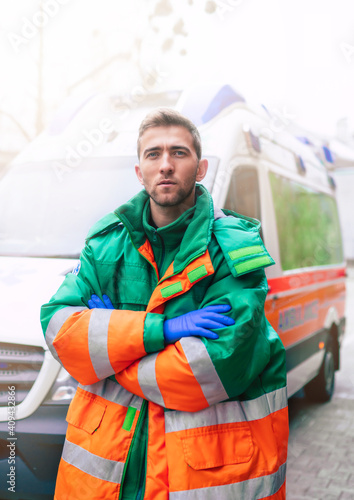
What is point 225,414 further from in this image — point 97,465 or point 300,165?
point 300,165

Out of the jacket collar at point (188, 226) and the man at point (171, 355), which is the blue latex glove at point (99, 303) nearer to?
the man at point (171, 355)

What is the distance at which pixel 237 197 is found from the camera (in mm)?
3727

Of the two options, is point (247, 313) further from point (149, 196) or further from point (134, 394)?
point (149, 196)

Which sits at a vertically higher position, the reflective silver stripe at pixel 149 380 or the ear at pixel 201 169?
the ear at pixel 201 169

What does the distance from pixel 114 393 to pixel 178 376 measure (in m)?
0.28

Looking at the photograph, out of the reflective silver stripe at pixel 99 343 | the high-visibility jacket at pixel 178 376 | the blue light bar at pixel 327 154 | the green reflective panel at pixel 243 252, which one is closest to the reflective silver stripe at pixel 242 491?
the high-visibility jacket at pixel 178 376

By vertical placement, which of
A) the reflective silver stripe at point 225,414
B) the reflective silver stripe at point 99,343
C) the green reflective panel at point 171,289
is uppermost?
the green reflective panel at point 171,289

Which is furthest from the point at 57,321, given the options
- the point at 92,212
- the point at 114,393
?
the point at 92,212

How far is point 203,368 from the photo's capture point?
68.6 inches

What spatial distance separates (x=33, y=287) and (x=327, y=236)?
4.17m

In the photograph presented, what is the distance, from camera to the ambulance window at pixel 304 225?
14.6ft

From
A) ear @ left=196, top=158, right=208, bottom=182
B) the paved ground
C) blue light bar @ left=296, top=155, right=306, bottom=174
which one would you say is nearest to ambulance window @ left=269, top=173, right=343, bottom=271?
blue light bar @ left=296, top=155, right=306, bottom=174

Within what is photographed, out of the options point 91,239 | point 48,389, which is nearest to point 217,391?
point 91,239

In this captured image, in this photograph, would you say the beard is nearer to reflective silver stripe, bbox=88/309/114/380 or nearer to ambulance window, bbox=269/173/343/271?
reflective silver stripe, bbox=88/309/114/380
